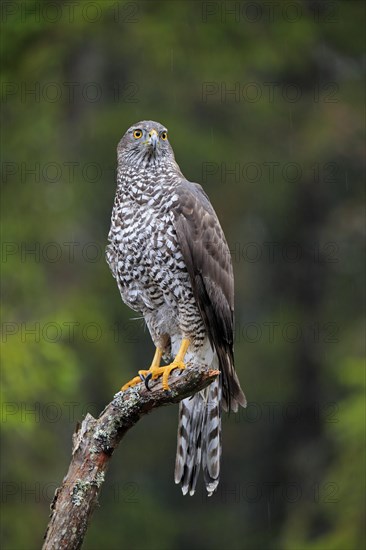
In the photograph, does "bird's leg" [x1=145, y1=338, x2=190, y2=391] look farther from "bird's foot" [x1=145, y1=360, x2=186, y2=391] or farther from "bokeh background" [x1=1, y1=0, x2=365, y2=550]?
"bokeh background" [x1=1, y1=0, x2=365, y2=550]

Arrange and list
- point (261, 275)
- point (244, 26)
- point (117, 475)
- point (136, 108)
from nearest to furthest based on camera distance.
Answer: point (244, 26) < point (136, 108) < point (117, 475) < point (261, 275)

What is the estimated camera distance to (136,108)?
590 inches

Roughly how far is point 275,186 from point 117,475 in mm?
4987

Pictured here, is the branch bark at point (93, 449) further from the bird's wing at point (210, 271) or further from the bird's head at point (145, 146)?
the bird's head at point (145, 146)

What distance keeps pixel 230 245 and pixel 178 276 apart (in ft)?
28.8

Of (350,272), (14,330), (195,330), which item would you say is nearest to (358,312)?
(350,272)

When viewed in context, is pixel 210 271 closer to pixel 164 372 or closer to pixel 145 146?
pixel 164 372

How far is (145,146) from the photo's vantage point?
294 inches

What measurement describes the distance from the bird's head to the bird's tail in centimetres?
163

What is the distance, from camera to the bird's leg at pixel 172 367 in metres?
6.55

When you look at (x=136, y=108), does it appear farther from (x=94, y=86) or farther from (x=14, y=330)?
(x=14, y=330)

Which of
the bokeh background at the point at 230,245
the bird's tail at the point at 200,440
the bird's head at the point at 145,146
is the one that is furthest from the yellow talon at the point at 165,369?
the bokeh background at the point at 230,245

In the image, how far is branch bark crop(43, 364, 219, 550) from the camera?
5.86 metres

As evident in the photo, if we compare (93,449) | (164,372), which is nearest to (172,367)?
(164,372)
